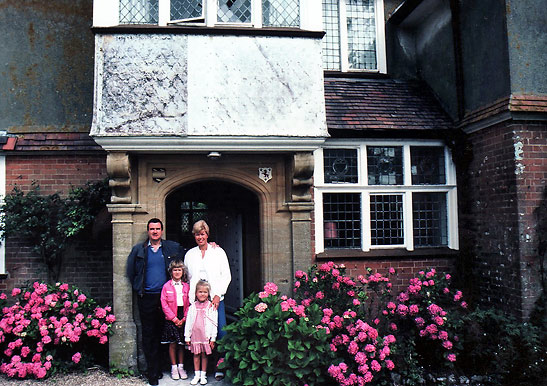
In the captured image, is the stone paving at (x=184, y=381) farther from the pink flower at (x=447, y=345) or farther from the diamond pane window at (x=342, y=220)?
the diamond pane window at (x=342, y=220)

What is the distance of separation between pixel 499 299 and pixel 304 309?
3.20 metres

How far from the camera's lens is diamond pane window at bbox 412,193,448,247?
8398 mm

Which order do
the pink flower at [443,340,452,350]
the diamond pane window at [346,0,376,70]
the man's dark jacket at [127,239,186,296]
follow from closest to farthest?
the pink flower at [443,340,452,350] → the man's dark jacket at [127,239,186,296] → the diamond pane window at [346,0,376,70]

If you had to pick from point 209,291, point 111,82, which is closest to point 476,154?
point 209,291

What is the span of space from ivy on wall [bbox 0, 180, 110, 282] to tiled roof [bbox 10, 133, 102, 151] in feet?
2.04

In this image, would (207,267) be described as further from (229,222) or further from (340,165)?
(340,165)

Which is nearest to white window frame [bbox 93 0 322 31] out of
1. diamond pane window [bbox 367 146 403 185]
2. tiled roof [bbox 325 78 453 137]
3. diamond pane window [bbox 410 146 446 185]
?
tiled roof [bbox 325 78 453 137]

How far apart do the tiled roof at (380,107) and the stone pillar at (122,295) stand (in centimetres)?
351

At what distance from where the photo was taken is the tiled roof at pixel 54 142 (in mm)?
7714

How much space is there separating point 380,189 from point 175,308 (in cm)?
401

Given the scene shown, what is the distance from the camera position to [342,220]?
812 cm

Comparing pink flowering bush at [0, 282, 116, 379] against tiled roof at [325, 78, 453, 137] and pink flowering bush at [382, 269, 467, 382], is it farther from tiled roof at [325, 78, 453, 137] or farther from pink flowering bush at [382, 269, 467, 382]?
tiled roof at [325, 78, 453, 137]

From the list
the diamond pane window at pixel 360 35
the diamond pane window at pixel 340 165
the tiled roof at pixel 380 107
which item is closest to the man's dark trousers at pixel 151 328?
the diamond pane window at pixel 340 165

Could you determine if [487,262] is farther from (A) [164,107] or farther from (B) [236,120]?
(A) [164,107]
